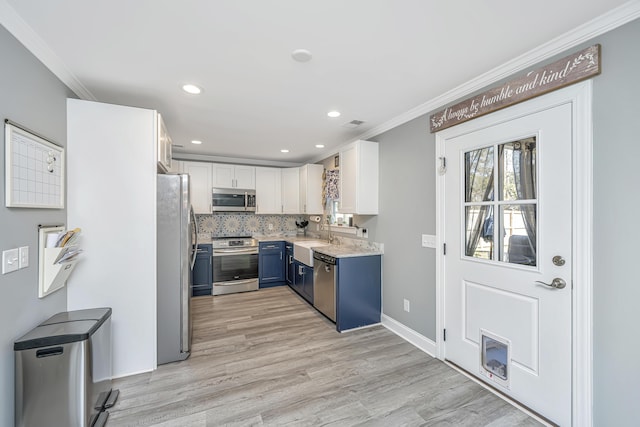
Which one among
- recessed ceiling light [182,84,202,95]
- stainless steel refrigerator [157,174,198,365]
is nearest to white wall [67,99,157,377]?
stainless steel refrigerator [157,174,198,365]

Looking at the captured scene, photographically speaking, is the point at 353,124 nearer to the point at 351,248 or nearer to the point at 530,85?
the point at 351,248

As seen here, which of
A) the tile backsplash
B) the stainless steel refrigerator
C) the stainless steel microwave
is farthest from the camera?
the tile backsplash

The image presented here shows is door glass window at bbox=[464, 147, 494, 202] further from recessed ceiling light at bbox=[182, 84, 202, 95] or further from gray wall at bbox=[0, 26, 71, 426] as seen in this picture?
gray wall at bbox=[0, 26, 71, 426]

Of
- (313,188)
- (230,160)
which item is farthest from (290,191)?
(230,160)

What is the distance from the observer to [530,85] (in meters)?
1.71

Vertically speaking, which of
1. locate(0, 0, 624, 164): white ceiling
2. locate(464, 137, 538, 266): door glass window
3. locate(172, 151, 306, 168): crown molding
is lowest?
locate(464, 137, 538, 266): door glass window

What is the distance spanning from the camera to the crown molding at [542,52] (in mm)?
1354

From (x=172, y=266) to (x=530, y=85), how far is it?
3174 millimetres

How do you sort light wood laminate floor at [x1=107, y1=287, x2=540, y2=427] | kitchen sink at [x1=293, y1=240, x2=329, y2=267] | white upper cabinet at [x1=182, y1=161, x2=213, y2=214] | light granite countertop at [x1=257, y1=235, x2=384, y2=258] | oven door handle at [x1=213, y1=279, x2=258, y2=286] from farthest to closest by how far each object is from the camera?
white upper cabinet at [x1=182, y1=161, x2=213, y2=214]
oven door handle at [x1=213, y1=279, x2=258, y2=286]
kitchen sink at [x1=293, y1=240, x2=329, y2=267]
light granite countertop at [x1=257, y1=235, x2=384, y2=258]
light wood laminate floor at [x1=107, y1=287, x2=540, y2=427]

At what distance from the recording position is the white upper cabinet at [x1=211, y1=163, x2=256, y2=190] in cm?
469

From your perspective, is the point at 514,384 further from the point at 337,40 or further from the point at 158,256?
the point at 158,256

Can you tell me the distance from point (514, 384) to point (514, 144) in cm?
174

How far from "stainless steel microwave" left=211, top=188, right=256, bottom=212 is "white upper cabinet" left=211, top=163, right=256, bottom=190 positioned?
0.11 metres

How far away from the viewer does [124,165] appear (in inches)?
84.5
